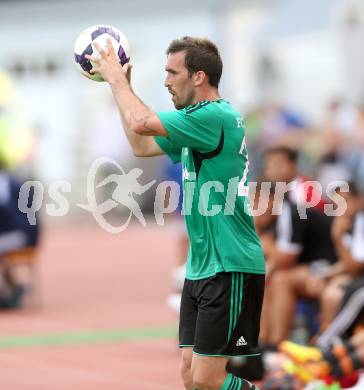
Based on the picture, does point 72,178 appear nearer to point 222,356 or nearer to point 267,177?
point 267,177

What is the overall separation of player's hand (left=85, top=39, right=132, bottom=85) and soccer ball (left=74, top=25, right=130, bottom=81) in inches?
1.2

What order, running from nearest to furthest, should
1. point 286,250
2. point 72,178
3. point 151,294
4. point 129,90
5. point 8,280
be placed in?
point 129,90
point 286,250
point 8,280
point 151,294
point 72,178

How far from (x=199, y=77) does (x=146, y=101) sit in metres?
22.4

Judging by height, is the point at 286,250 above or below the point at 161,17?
below

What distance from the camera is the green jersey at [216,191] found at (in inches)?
263

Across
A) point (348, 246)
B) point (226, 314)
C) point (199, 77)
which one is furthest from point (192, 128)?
point (348, 246)

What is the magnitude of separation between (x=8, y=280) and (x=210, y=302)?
24.6 feet

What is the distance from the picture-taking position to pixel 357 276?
31.1 ft

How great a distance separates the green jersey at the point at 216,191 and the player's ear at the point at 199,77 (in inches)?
4.1

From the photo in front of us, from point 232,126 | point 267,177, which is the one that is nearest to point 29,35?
point 267,177

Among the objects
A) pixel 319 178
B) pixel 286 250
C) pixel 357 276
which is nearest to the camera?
pixel 357 276

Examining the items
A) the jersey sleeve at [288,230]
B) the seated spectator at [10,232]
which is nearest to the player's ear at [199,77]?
the jersey sleeve at [288,230]

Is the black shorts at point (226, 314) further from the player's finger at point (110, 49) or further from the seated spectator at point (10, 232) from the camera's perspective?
the seated spectator at point (10, 232)

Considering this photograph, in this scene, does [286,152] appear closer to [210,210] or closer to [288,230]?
[288,230]
